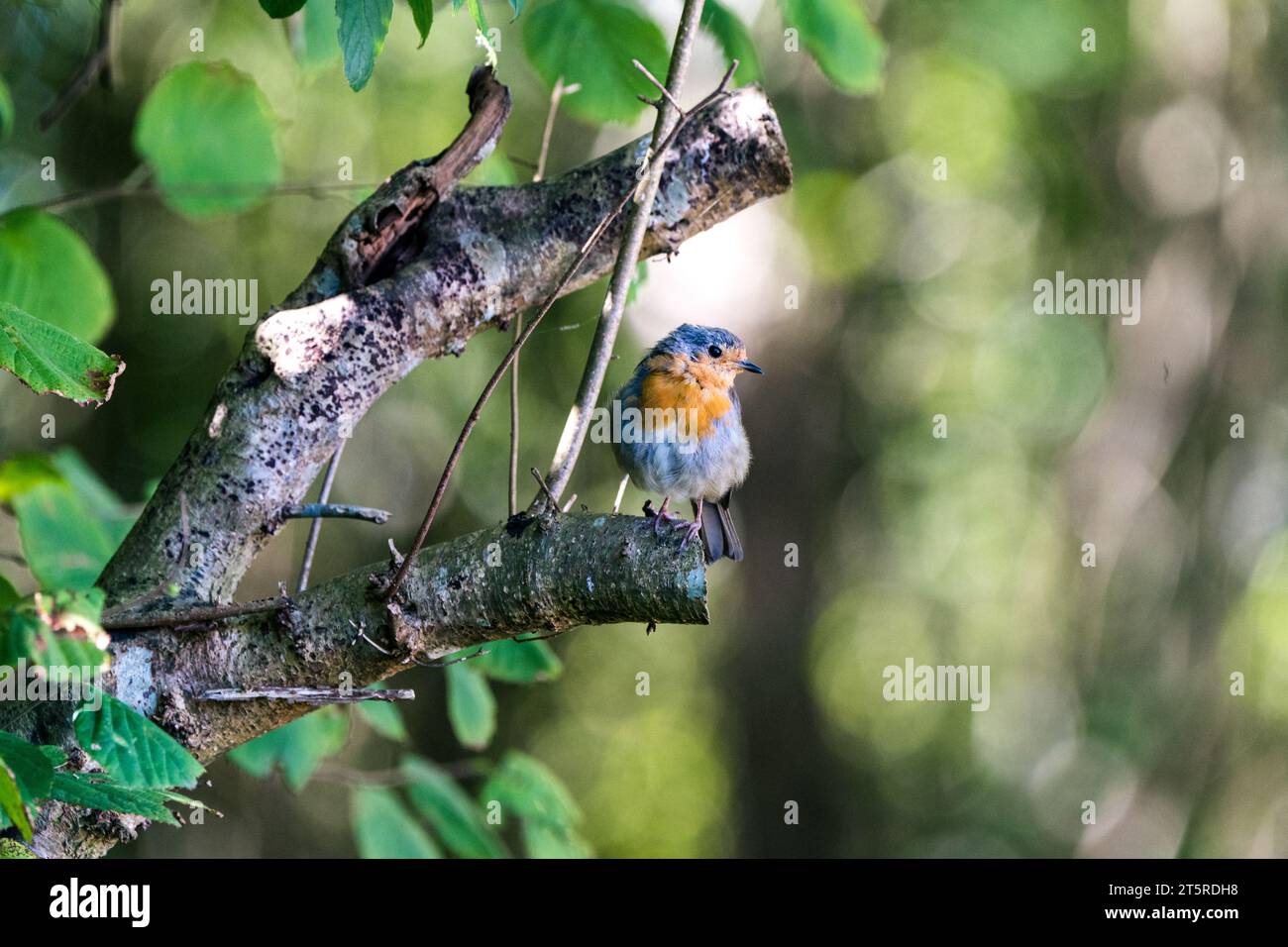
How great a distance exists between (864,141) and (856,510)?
11.5 ft

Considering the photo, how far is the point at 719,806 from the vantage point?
10.9m

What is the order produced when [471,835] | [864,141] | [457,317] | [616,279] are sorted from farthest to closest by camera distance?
[864,141], [471,835], [457,317], [616,279]

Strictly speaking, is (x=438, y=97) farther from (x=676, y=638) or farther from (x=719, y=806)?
(x=719, y=806)

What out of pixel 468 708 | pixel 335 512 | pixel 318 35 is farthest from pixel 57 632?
pixel 318 35

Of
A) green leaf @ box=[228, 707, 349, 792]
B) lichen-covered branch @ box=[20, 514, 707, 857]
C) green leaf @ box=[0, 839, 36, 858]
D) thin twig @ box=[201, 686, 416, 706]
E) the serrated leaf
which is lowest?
green leaf @ box=[228, 707, 349, 792]

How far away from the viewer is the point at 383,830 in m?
3.30

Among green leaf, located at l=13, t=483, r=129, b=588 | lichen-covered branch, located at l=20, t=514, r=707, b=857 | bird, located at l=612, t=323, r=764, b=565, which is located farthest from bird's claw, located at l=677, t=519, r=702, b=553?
green leaf, located at l=13, t=483, r=129, b=588

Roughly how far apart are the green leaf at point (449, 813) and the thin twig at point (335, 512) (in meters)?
1.16

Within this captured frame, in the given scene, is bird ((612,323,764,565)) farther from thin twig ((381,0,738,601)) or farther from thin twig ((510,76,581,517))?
thin twig ((381,0,738,601))

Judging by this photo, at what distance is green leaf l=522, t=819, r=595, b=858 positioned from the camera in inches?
131

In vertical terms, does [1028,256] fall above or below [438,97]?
below

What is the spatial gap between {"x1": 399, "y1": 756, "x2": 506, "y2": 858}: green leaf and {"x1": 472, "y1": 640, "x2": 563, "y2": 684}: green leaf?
0.42 metres

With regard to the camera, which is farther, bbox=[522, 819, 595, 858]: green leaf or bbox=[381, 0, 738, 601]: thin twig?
bbox=[522, 819, 595, 858]: green leaf
